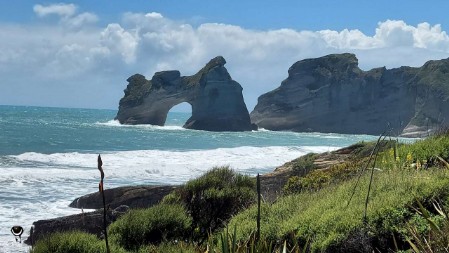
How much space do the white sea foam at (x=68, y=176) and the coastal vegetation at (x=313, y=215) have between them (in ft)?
15.6

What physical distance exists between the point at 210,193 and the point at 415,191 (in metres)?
6.46

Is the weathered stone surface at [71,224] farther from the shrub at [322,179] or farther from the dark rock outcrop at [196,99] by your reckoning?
the dark rock outcrop at [196,99]

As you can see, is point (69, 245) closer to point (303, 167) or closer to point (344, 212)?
point (344, 212)

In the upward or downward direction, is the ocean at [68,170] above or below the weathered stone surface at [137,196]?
below

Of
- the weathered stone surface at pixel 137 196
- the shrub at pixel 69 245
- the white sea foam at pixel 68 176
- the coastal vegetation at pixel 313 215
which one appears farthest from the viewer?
the white sea foam at pixel 68 176

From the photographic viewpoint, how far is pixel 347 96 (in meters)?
140

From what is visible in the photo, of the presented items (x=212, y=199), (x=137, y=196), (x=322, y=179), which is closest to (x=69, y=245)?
(x=212, y=199)

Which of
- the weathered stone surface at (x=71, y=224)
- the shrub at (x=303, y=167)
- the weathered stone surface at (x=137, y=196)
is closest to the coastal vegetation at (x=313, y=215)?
the weathered stone surface at (x=71, y=224)

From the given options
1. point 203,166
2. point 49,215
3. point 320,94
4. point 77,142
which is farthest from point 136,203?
point 320,94

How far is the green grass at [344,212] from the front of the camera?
8.67m

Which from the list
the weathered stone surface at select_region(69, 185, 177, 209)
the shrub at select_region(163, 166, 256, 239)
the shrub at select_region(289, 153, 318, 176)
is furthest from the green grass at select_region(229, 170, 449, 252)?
the weathered stone surface at select_region(69, 185, 177, 209)

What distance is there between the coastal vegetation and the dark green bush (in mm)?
21

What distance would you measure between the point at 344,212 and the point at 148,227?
481 cm

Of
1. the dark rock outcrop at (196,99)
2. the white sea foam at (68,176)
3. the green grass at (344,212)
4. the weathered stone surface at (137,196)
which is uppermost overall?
the dark rock outcrop at (196,99)
